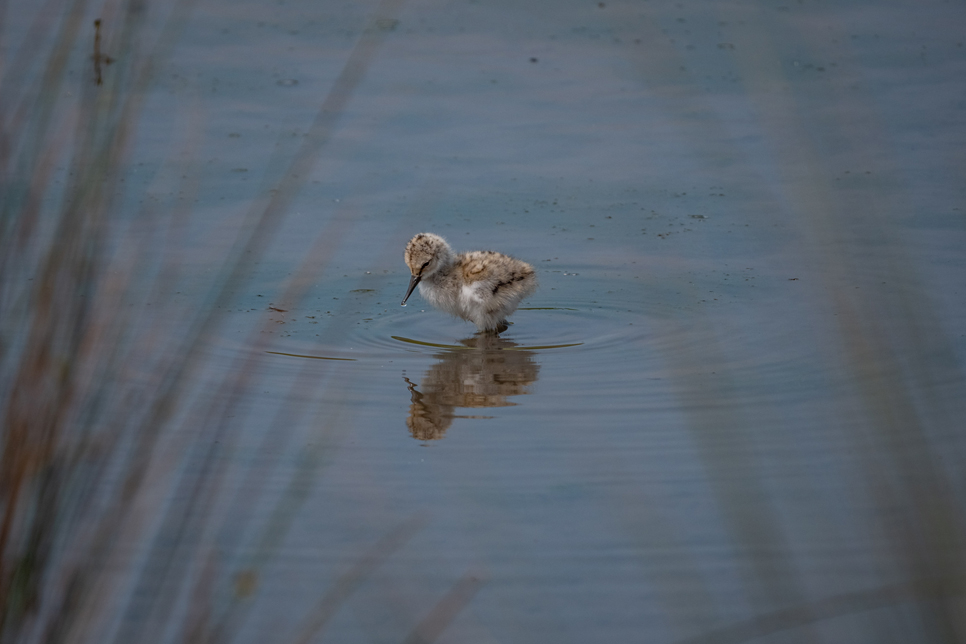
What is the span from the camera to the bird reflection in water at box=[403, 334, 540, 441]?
391 centimetres

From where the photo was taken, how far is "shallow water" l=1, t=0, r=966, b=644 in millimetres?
2684

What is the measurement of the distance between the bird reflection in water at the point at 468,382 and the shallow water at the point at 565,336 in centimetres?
2

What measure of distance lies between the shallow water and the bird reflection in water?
0.02 metres

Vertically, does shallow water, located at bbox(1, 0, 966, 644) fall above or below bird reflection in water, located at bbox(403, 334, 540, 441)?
above

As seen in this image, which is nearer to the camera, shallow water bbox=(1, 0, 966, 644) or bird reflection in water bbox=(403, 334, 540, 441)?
shallow water bbox=(1, 0, 966, 644)

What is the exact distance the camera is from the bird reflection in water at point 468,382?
3906mm

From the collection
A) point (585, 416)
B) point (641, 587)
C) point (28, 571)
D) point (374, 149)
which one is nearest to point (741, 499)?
point (641, 587)

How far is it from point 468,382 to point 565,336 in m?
0.63

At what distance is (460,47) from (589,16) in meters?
1.04

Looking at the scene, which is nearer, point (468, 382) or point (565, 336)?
point (468, 382)

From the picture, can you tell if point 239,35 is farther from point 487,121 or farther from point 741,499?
point 741,499

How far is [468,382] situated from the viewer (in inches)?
170

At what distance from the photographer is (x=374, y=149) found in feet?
22.0

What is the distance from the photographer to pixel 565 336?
15.7ft
